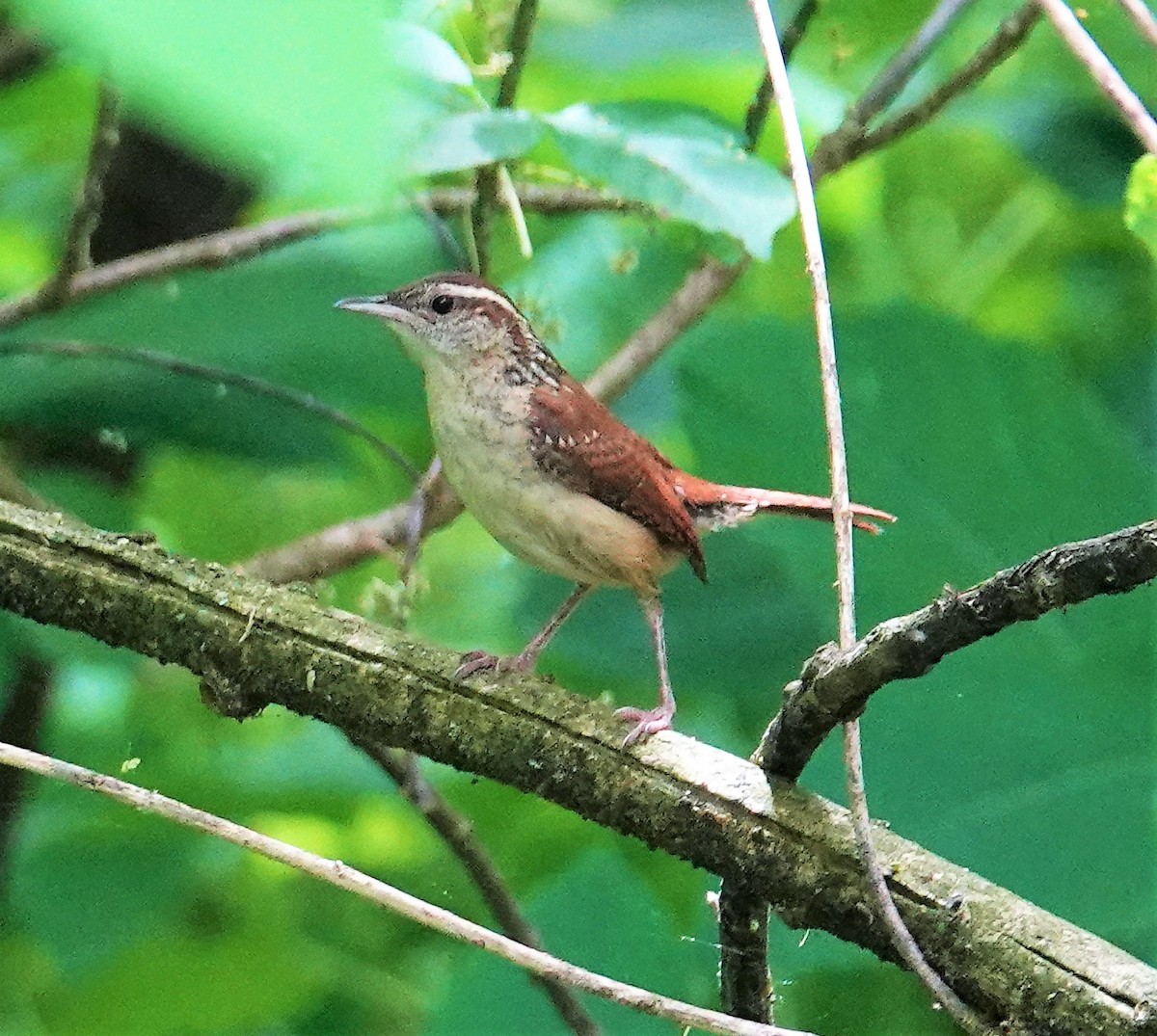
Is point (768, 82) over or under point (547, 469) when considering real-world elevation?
over

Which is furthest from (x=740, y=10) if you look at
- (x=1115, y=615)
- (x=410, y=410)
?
(x=1115, y=615)

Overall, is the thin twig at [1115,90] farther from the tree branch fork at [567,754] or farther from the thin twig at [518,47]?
the thin twig at [518,47]

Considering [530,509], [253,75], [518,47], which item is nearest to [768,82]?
[518,47]

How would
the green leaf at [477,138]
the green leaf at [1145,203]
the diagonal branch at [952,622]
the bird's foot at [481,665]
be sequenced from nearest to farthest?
the diagonal branch at [952,622] < the green leaf at [1145,203] < the green leaf at [477,138] < the bird's foot at [481,665]

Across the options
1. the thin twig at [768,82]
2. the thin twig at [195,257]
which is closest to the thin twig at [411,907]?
the thin twig at [195,257]

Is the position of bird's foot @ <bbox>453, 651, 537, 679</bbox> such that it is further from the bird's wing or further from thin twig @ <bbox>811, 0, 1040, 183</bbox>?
thin twig @ <bbox>811, 0, 1040, 183</bbox>

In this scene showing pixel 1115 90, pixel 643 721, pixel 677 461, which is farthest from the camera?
pixel 677 461

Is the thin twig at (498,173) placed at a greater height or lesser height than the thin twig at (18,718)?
greater

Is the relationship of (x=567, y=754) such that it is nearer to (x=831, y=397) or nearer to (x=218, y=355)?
(x=831, y=397)
